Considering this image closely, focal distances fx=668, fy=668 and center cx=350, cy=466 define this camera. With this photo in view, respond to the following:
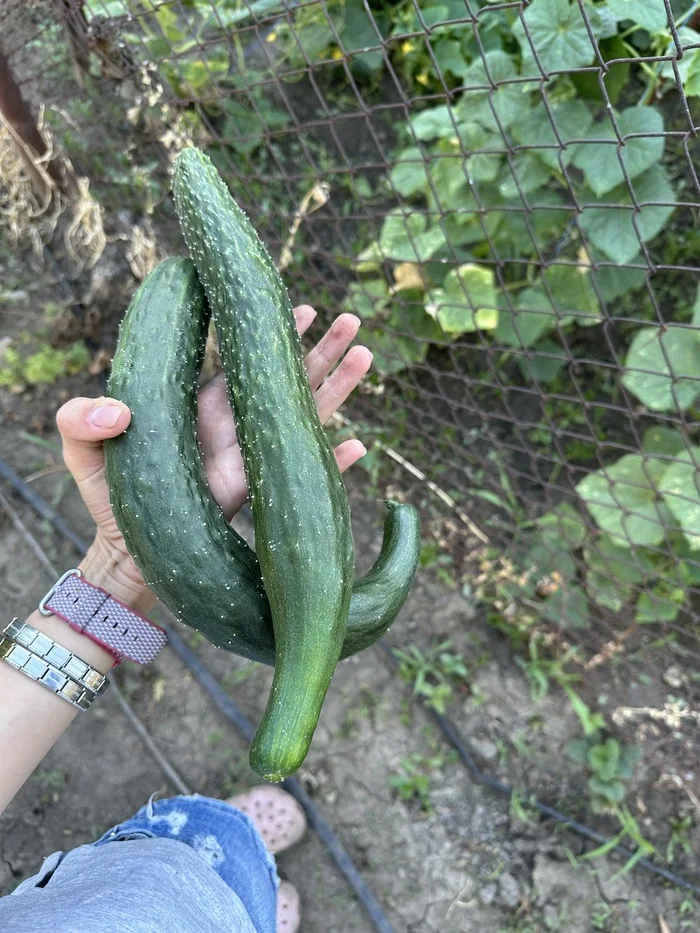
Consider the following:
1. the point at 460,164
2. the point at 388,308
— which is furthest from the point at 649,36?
the point at 388,308

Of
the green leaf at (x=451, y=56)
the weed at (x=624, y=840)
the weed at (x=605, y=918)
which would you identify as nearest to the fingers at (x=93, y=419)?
the green leaf at (x=451, y=56)

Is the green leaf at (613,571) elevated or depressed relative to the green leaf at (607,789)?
elevated

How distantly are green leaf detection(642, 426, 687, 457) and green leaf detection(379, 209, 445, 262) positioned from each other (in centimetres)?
113

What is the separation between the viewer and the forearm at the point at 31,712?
1896mm

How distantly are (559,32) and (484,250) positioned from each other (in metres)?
1.20

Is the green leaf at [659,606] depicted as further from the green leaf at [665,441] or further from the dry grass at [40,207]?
the dry grass at [40,207]

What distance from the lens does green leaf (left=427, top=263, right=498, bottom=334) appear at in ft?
8.81

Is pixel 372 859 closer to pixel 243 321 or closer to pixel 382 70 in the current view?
pixel 243 321

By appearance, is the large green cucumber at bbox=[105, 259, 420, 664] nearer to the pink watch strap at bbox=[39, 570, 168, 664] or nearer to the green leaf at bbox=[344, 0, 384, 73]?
the pink watch strap at bbox=[39, 570, 168, 664]

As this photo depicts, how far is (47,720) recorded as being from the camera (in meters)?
Result: 1.96

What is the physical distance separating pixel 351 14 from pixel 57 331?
215 centimetres

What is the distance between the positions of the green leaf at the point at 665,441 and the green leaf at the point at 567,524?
419 millimetres

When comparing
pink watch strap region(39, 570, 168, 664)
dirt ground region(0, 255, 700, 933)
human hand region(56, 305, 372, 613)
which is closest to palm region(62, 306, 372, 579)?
human hand region(56, 305, 372, 613)

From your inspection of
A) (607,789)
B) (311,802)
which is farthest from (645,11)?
(311,802)
